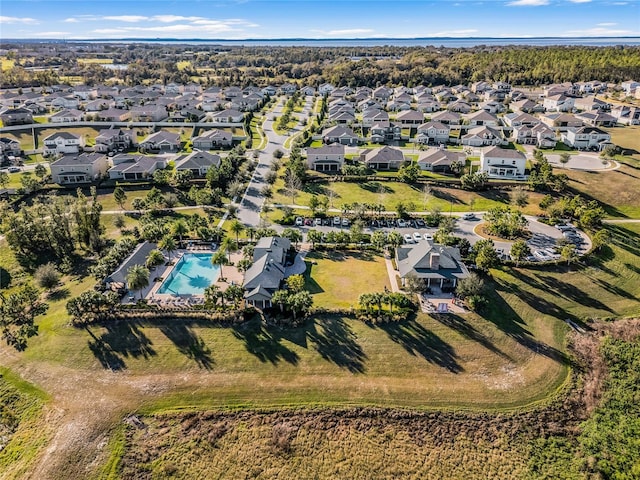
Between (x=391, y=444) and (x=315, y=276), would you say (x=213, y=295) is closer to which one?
(x=315, y=276)

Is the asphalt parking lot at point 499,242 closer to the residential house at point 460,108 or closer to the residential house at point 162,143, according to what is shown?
the residential house at point 162,143

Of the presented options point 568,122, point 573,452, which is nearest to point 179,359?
point 573,452

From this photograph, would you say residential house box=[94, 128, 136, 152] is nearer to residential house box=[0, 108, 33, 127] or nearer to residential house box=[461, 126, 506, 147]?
residential house box=[0, 108, 33, 127]

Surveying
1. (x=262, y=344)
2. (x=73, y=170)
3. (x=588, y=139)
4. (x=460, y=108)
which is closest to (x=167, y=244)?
(x=262, y=344)

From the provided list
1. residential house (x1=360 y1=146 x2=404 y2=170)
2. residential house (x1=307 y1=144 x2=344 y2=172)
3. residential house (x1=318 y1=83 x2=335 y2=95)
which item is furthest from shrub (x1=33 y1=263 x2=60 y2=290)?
residential house (x1=318 y1=83 x2=335 y2=95)

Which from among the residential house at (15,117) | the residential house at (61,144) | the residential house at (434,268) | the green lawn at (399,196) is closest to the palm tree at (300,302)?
the residential house at (434,268)

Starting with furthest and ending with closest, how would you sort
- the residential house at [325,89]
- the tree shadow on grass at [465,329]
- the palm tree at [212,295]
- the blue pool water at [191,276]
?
the residential house at [325,89]
the blue pool water at [191,276]
the palm tree at [212,295]
the tree shadow on grass at [465,329]
